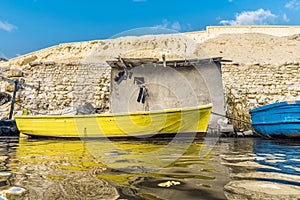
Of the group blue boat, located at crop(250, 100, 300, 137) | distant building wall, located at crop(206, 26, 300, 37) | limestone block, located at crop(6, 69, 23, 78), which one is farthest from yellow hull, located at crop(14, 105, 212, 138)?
distant building wall, located at crop(206, 26, 300, 37)

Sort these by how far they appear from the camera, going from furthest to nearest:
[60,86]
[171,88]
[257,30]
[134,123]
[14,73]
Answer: [257,30] → [14,73] → [60,86] → [171,88] → [134,123]

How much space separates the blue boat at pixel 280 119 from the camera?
26.4ft

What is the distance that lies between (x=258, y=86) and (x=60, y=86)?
1258 centimetres

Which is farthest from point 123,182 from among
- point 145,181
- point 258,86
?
point 258,86

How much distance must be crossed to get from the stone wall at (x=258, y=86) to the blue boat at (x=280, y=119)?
11.9ft

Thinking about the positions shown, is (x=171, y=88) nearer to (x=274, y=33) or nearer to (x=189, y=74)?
(x=189, y=74)

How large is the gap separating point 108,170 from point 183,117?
5.70 metres

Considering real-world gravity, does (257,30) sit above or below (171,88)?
above

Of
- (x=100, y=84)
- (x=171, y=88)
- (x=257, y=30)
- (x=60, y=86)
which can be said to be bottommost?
(x=171, y=88)

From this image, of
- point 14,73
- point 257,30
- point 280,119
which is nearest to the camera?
point 280,119

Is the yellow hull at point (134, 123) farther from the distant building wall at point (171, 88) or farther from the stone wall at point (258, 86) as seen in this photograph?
the stone wall at point (258, 86)

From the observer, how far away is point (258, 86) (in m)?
14.6

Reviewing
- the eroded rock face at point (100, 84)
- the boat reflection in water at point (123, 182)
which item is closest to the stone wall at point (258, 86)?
the eroded rock face at point (100, 84)

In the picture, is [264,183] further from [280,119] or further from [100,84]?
[100,84]
